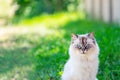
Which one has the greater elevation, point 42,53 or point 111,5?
point 111,5

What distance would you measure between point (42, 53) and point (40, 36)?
427 cm

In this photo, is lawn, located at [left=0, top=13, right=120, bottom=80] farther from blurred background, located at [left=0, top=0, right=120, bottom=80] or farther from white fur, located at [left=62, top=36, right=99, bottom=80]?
white fur, located at [left=62, top=36, right=99, bottom=80]

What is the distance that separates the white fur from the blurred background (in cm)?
126

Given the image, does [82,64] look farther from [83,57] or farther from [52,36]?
[52,36]

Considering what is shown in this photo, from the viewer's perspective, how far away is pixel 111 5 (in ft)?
59.7

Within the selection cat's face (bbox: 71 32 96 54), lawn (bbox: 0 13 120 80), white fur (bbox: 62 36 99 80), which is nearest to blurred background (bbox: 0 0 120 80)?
lawn (bbox: 0 13 120 80)

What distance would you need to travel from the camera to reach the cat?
7828 mm

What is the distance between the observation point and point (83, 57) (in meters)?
7.88

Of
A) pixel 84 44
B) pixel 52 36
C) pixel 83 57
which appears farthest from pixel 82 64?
pixel 52 36

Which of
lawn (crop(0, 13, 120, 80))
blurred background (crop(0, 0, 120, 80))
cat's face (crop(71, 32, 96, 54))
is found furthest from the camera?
blurred background (crop(0, 0, 120, 80))

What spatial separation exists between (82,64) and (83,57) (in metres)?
0.14

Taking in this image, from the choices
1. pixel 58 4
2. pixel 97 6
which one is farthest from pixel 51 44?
pixel 58 4

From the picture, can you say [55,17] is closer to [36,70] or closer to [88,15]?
[88,15]

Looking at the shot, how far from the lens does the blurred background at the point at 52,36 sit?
10258 millimetres
